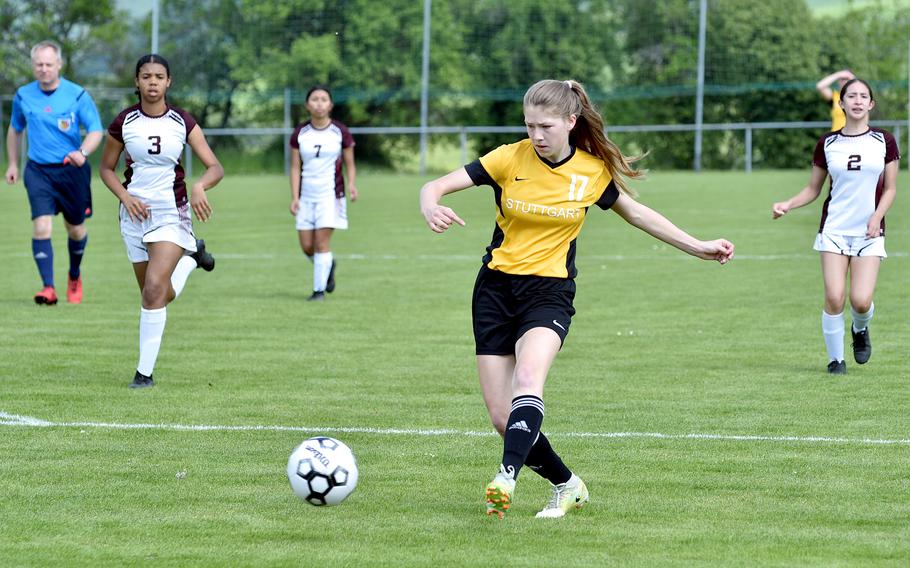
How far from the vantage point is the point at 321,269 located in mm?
14141

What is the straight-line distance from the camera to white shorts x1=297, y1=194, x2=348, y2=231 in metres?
14.5

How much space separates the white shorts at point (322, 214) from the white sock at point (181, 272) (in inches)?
170

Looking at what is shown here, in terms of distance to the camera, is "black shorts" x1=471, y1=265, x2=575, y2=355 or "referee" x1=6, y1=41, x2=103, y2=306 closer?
"black shorts" x1=471, y1=265, x2=575, y2=355

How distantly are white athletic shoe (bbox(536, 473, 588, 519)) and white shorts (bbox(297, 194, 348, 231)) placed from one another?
29.0ft

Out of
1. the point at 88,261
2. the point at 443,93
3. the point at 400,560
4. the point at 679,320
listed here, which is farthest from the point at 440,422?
the point at 443,93

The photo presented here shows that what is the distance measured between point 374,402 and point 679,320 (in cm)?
447

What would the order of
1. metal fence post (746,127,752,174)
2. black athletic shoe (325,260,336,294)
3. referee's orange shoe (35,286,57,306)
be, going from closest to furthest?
referee's orange shoe (35,286,57,306)
black athletic shoe (325,260,336,294)
metal fence post (746,127,752,174)

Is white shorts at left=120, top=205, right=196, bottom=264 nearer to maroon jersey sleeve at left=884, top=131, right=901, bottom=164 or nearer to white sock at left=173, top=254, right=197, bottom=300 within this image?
white sock at left=173, top=254, right=197, bottom=300

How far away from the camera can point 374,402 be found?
28.1ft

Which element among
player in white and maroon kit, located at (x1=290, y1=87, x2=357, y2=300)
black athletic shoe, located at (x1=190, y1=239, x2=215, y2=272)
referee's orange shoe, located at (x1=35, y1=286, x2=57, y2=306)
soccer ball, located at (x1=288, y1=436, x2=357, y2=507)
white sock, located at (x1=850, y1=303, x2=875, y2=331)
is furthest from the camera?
player in white and maroon kit, located at (x1=290, y1=87, x2=357, y2=300)

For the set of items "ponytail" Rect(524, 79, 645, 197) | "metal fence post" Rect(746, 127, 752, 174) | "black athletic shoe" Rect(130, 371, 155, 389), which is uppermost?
"ponytail" Rect(524, 79, 645, 197)

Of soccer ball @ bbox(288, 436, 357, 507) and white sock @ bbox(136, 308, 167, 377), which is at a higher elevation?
soccer ball @ bbox(288, 436, 357, 507)

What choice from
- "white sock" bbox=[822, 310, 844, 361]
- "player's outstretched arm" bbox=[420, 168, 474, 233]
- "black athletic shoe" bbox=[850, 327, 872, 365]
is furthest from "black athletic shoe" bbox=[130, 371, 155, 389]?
"black athletic shoe" bbox=[850, 327, 872, 365]

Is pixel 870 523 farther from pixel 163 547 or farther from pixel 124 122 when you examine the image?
pixel 124 122
